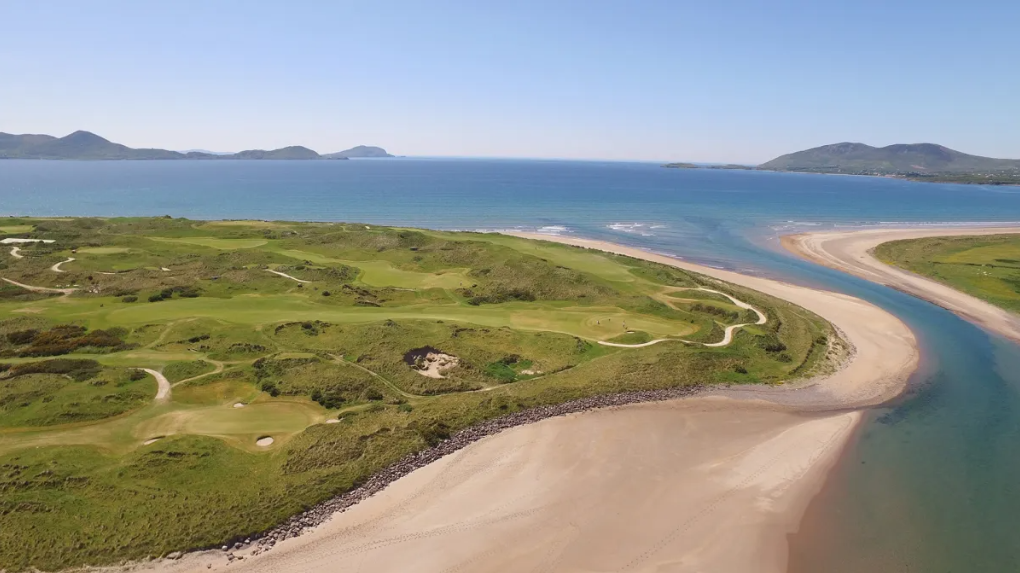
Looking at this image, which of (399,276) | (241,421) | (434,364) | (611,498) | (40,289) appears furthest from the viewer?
(399,276)

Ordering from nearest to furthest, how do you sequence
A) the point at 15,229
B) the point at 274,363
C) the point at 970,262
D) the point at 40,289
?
the point at 274,363 → the point at 40,289 → the point at 15,229 → the point at 970,262

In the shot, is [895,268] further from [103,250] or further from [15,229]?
[15,229]

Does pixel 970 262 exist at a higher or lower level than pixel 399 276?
higher

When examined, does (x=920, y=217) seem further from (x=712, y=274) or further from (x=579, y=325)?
(x=579, y=325)

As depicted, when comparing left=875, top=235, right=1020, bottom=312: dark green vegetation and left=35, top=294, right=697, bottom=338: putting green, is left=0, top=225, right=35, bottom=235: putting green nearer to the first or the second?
left=35, top=294, right=697, bottom=338: putting green

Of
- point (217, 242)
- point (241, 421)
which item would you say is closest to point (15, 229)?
point (217, 242)

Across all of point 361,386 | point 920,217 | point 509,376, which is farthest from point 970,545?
point 920,217
